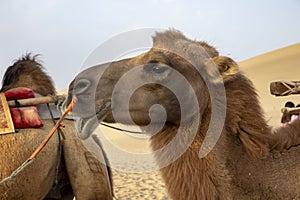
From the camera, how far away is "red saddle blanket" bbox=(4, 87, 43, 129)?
12.1 ft

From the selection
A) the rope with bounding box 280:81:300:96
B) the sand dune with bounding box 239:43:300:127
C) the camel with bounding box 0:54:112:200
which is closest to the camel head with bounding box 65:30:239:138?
the rope with bounding box 280:81:300:96

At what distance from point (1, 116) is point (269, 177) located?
2.22 meters

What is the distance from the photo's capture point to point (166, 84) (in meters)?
2.75

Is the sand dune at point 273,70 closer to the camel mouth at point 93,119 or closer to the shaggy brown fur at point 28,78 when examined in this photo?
the shaggy brown fur at point 28,78

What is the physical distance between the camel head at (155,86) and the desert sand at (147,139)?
1.00 ft

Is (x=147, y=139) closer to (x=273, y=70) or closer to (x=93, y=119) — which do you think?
(x=93, y=119)

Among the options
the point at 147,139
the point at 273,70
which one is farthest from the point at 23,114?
the point at 273,70

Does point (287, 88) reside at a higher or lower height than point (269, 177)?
higher

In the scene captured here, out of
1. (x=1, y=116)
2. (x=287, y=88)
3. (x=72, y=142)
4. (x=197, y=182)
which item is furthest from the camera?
(x=72, y=142)

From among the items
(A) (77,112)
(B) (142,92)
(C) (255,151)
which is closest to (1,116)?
(A) (77,112)

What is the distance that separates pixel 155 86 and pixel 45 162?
1.49m

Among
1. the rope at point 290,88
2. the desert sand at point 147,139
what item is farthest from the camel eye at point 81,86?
the rope at point 290,88

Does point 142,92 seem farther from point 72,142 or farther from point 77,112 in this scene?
point 72,142

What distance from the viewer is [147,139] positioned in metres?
3.49
